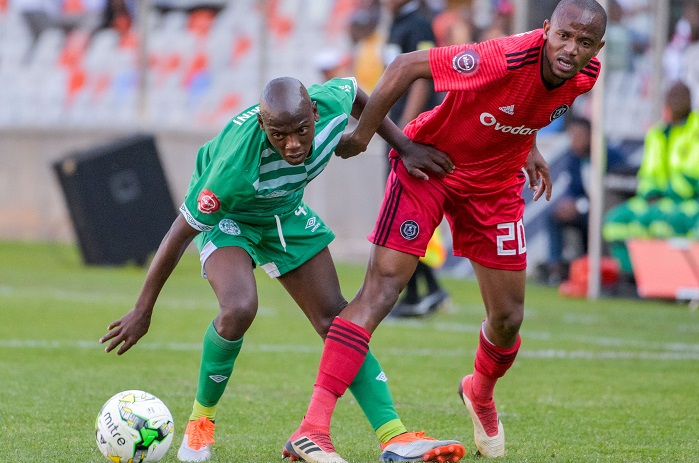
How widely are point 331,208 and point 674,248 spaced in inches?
193

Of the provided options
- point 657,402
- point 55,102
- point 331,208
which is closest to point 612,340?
point 657,402

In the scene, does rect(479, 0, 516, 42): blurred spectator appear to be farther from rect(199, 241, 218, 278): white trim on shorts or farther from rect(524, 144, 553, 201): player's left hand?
rect(199, 241, 218, 278): white trim on shorts

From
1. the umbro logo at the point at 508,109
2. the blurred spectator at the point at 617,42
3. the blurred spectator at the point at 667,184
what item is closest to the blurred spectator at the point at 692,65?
the blurred spectator at the point at 617,42

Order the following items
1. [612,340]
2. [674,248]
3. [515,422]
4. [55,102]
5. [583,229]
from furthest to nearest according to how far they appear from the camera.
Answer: [55,102]
[583,229]
[674,248]
[612,340]
[515,422]

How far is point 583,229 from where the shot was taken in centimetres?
1288

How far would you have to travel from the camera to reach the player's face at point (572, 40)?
4594 millimetres

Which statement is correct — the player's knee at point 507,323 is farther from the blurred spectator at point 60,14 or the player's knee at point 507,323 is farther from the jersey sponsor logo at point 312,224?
the blurred spectator at point 60,14

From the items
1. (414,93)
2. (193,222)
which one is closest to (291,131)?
(193,222)

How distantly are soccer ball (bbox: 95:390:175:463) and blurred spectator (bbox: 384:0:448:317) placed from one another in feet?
16.4

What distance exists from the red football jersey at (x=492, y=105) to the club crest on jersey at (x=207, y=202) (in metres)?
0.97

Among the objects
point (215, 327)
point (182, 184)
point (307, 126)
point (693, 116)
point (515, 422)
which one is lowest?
point (182, 184)

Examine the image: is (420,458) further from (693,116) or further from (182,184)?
(182,184)

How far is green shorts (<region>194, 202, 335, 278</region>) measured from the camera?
194 inches

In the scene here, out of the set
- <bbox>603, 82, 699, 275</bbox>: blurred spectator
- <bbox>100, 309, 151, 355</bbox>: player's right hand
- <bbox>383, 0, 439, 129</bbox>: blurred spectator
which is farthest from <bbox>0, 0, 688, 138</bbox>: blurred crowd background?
Answer: <bbox>100, 309, 151, 355</bbox>: player's right hand
